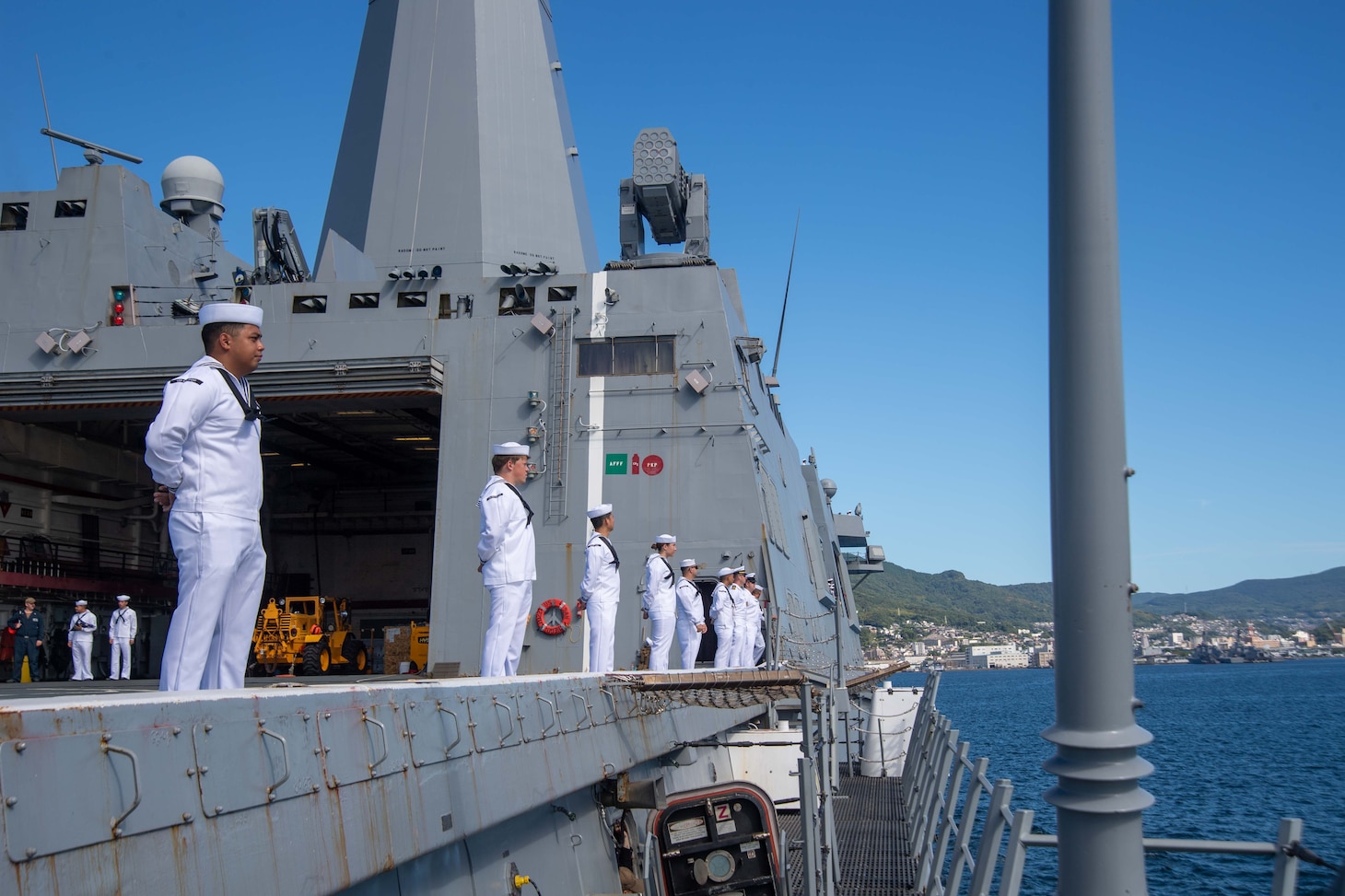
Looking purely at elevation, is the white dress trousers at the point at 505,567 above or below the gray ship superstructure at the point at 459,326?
below

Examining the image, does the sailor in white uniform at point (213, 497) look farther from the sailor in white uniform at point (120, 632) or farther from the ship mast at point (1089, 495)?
the sailor in white uniform at point (120, 632)

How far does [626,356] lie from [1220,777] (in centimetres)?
2226

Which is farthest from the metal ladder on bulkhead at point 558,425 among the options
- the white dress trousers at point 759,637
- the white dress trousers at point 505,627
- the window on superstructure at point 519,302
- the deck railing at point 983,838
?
the white dress trousers at point 505,627

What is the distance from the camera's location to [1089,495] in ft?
7.99

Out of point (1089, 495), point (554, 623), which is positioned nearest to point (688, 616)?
point (554, 623)

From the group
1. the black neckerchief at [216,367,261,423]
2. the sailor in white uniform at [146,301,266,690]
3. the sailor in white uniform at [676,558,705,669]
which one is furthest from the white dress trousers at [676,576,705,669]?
the black neckerchief at [216,367,261,423]

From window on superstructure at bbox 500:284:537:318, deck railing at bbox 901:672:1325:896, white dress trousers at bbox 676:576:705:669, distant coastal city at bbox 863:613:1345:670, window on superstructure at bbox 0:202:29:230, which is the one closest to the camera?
deck railing at bbox 901:672:1325:896

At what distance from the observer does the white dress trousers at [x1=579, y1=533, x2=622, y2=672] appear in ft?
31.5

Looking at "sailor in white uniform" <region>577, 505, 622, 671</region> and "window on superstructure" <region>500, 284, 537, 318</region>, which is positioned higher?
"window on superstructure" <region>500, 284, 537, 318</region>

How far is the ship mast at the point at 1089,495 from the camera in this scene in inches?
94.2

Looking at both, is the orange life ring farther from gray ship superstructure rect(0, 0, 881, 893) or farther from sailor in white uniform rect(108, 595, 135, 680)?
sailor in white uniform rect(108, 595, 135, 680)

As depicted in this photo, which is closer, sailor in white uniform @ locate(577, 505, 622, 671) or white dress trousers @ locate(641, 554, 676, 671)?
sailor in white uniform @ locate(577, 505, 622, 671)

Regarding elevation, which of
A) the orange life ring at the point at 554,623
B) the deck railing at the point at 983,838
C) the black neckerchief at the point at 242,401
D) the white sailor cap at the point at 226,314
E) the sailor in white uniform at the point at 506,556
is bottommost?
the deck railing at the point at 983,838

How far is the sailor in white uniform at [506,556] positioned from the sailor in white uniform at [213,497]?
278 cm
